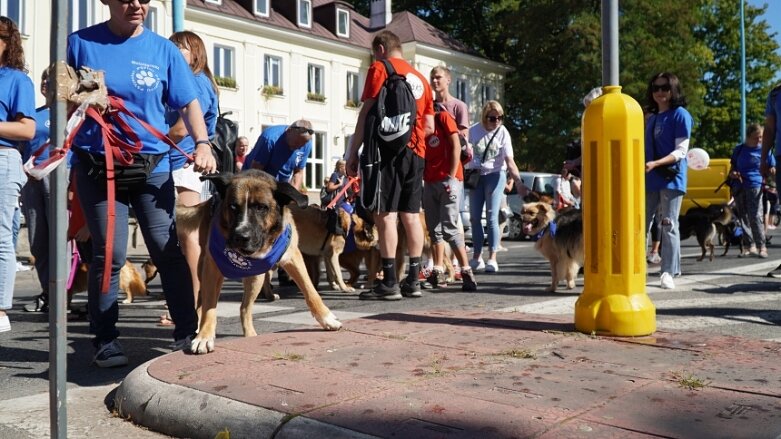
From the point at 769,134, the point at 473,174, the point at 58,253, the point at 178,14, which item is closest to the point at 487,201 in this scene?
the point at 473,174

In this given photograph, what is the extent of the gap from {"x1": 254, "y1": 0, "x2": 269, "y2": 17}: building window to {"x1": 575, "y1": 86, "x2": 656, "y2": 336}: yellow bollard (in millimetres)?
30615

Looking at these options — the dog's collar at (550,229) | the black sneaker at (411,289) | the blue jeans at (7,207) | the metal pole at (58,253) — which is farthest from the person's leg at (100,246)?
the dog's collar at (550,229)

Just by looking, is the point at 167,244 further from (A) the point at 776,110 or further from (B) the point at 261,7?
(B) the point at 261,7

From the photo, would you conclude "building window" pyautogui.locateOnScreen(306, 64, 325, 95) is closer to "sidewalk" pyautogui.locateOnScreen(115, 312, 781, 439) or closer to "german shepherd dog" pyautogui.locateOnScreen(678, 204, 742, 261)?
"german shepherd dog" pyautogui.locateOnScreen(678, 204, 742, 261)

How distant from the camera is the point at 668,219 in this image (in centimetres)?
727

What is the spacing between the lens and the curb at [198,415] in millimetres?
2734

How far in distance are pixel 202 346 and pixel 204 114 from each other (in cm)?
234

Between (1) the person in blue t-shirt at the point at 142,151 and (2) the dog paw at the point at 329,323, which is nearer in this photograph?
(1) the person in blue t-shirt at the point at 142,151

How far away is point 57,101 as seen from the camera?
2426mm

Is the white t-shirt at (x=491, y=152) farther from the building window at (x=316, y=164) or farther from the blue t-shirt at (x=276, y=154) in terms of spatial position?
the building window at (x=316, y=164)

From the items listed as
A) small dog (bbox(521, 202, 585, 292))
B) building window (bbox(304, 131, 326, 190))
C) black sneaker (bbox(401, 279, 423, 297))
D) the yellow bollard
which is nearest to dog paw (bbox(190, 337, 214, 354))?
the yellow bollard

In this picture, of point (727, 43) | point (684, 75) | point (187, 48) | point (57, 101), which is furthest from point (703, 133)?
point (57, 101)

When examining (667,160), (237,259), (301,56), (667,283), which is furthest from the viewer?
(301,56)

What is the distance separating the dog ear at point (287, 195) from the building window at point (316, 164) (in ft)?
102
